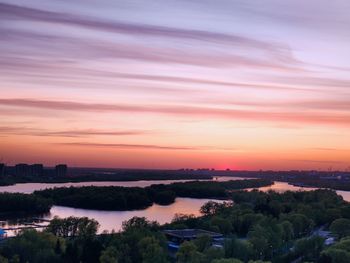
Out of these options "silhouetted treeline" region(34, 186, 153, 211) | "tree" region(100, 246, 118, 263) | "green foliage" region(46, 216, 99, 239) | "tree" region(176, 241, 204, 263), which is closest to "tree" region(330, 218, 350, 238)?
"tree" region(176, 241, 204, 263)

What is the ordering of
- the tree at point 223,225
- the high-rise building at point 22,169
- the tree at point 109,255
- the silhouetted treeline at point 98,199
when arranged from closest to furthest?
the tree at point 109,255 → the tree at point 223,225 → the silhouetted treeline at point 98,199 → the high-rise building at point 22,169

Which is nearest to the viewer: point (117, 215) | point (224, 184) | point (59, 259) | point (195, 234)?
point (59, 259)

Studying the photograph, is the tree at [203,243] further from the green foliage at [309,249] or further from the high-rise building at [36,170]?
the high-rise building at [36,170]

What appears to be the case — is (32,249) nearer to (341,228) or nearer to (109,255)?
(109,255)

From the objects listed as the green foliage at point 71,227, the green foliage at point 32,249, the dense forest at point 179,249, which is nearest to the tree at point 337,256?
the dense forest at point 179,249

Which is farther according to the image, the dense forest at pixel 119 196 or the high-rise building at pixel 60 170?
the high-rise building at pixel 60 170

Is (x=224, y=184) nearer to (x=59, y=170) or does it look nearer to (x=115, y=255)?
(x=59, y=170)

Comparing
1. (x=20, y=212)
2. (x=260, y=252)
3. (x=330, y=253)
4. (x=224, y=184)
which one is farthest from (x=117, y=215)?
(x=224, y=184)

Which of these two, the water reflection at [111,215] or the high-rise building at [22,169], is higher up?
the high-rise building at [22,169]

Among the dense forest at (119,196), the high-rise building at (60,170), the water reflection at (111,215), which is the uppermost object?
A: the high-rise building at (60,170)
